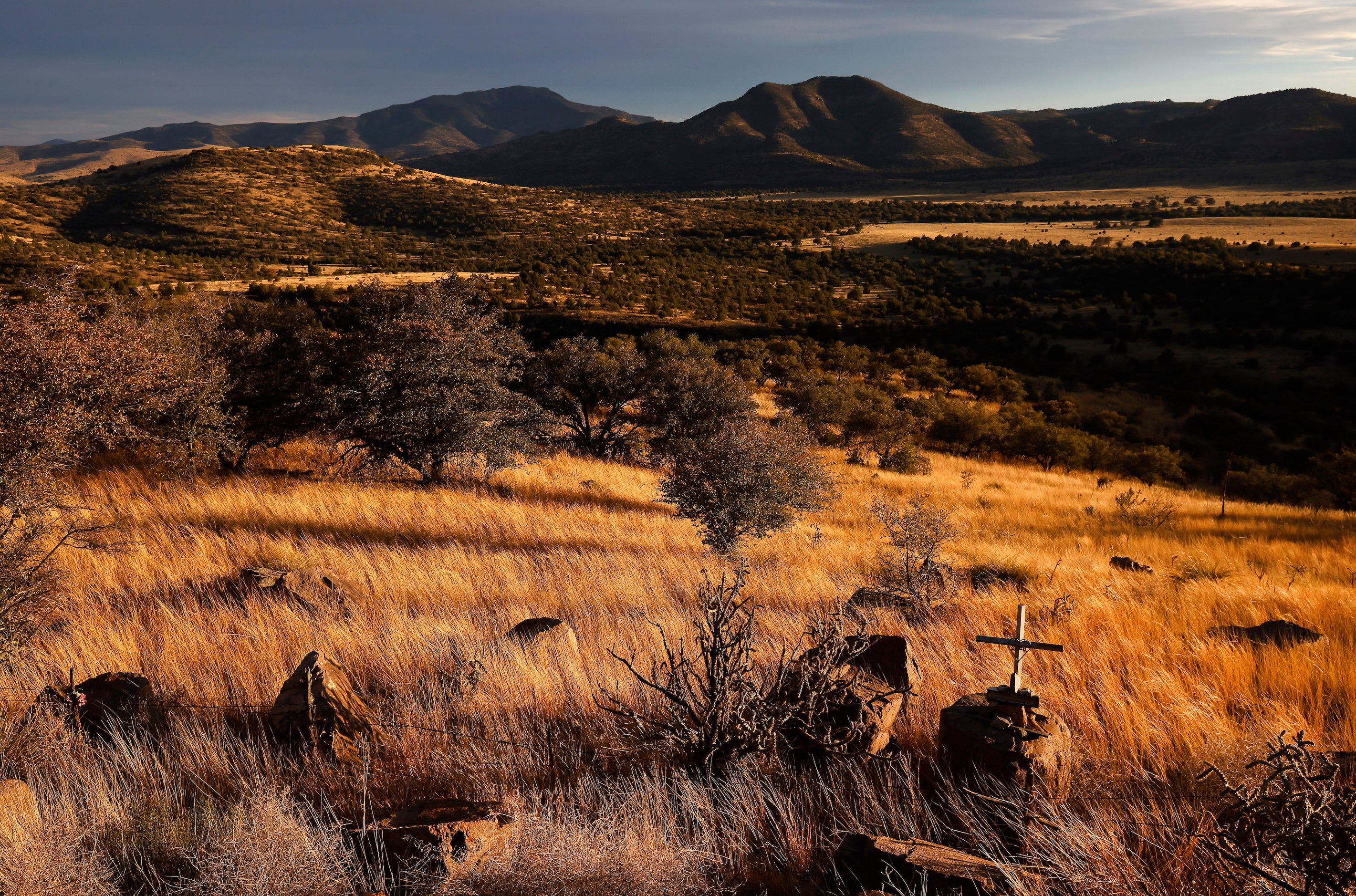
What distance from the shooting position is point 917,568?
705cm

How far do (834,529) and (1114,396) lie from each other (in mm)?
32828

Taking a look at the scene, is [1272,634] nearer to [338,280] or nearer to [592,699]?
[592,699]

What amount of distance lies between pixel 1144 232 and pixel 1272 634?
316ft

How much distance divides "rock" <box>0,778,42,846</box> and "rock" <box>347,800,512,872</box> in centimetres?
112

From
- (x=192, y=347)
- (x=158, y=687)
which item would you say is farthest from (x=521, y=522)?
(x=192, y=347)

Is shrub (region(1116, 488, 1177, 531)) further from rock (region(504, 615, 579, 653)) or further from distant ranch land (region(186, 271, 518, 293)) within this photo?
distant ranch land (region(186, 271, 518, 293))

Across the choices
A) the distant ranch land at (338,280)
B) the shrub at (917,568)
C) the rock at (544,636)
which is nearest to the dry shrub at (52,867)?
the rock at (544,636)

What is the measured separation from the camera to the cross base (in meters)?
2.55

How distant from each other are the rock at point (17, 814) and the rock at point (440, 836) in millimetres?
1118

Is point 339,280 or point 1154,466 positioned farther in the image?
point 339,280

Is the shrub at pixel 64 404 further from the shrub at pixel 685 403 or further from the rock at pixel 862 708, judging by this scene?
the shrub at pixel 685 403

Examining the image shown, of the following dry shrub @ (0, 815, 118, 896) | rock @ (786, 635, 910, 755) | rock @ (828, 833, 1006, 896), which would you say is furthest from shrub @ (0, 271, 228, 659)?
rock @ (828, 833, 1006, 896)

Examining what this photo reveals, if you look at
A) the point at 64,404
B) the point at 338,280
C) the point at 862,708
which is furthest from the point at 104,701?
the point at 338,280

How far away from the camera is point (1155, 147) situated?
529 ft
